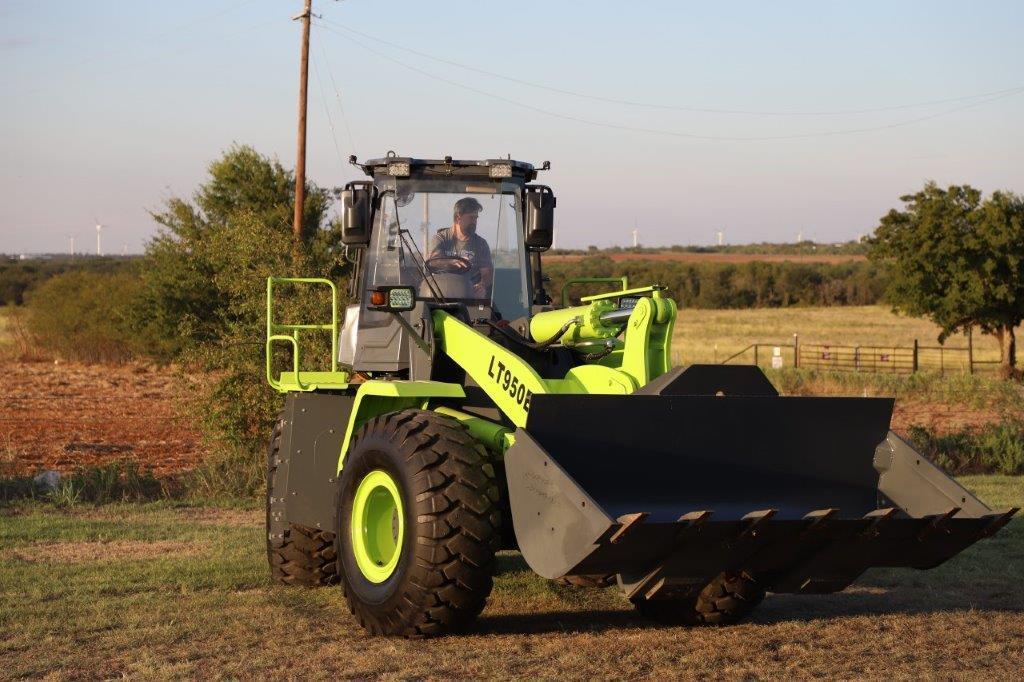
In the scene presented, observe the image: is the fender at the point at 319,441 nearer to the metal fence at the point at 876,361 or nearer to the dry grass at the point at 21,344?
the metal fence at the point at 876,361

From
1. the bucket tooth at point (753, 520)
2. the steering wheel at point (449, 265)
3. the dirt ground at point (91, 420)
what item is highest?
the steering wheel at point (449, 265)

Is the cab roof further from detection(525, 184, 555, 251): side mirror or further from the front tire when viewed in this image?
the front tire

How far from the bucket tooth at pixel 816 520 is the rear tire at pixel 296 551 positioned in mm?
3834

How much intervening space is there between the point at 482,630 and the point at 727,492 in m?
1.65

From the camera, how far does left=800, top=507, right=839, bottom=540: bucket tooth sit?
23.9 ft

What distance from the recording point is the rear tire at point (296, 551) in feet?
32.6

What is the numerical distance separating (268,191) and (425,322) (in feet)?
99.7

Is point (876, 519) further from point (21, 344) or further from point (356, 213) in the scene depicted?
point (21, 344)

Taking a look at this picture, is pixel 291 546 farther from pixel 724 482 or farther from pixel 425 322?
pixel 724 482

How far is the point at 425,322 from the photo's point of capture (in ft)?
29.1

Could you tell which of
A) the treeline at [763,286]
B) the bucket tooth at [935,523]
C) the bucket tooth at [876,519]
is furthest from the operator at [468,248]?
the treeline at [763,286]

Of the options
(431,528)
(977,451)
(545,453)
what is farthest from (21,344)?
(545,453)

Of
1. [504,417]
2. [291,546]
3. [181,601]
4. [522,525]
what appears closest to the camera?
[522,525]

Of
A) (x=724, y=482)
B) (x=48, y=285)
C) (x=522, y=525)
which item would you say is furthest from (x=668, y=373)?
(x=48, y=285)
